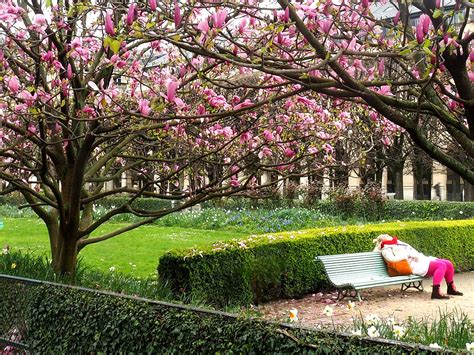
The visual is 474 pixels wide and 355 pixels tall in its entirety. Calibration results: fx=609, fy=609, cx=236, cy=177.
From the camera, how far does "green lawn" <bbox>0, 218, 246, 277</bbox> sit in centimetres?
1194

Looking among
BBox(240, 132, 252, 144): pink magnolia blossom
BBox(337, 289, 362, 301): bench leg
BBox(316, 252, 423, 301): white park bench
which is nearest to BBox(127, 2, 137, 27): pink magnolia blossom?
BBox(240, 132, 252, 144): pink magnolia blossom

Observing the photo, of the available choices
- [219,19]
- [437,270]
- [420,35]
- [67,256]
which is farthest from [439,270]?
[219,19]

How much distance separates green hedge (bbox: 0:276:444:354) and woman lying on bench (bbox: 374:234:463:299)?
A: 6.56 m

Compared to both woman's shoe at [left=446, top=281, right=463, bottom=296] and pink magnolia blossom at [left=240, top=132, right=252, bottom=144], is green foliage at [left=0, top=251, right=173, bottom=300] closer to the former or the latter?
pink magnolia blossom at [left=240, top=132, right=252, bottom=144]

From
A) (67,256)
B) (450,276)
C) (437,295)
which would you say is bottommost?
(437,295)

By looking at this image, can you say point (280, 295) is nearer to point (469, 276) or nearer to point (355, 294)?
point (355, 294)

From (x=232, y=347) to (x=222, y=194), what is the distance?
2904mm

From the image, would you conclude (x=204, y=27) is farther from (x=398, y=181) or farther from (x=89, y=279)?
(x=398, y=181)

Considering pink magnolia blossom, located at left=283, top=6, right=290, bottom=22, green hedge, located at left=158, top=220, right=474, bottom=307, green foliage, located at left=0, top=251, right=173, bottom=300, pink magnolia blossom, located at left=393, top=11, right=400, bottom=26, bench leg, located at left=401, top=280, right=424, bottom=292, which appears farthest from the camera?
bench leg, located at left=401, top=280, right=424, bottom=292

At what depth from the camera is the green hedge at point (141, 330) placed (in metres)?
3.79

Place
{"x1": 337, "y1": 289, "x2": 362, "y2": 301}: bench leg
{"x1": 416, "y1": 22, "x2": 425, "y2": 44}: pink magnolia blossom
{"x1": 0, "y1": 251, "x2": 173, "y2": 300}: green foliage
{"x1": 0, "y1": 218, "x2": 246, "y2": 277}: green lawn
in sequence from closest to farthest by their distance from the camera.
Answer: {"x1": 416, "y1": 22, "x2": 425, "y2": 44}: pink magnolia blossom → {"x1": 0, "y1": 251, "x2": 173, "y2": 300}: green foliage → {"x1": 337, "y1": 289, "x2": 362, "y2": 301}: bench leg → {"x1": 0, "y1": 218, "x2": 246, "y2": 277}: green lawn

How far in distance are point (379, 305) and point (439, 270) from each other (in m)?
1.24

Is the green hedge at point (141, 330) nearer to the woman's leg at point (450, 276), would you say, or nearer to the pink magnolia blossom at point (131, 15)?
the pink magnolia blossom at point (131, 15)

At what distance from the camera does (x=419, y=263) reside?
1032 cm
